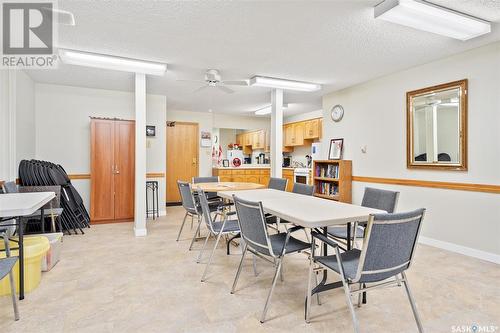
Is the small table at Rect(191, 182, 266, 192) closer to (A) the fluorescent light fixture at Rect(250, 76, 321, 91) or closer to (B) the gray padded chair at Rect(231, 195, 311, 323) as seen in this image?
(B) the gray padded chair at Rect(231, 195, 311, 323)

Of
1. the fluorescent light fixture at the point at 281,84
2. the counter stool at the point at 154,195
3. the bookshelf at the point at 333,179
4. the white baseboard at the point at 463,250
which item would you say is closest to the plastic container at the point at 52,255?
the counter stool at the point at 154,195

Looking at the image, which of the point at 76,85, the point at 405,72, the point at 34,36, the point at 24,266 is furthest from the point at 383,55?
the point at 76,85

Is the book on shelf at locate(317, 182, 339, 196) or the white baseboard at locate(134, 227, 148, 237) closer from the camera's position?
the white baseboard at locate(134, 227, 148, 237)

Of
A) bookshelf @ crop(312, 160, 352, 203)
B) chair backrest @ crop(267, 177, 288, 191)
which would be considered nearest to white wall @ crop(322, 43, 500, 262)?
bookshelf @ crop(312, 160, 352, 203)

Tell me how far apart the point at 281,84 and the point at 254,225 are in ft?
11.0

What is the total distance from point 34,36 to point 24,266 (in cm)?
239

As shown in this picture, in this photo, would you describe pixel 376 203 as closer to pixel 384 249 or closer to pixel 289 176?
pixel 384 249

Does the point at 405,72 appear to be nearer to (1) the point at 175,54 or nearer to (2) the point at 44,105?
(1) the point at 175,54

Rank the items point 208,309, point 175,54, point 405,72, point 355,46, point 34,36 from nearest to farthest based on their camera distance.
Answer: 1. point 208,309
2. point 34,36
3. point 355,46
4. point 175,54
5. point 405,72

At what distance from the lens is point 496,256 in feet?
10.4

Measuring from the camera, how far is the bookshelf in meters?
5.00

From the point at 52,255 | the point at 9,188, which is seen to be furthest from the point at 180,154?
the point at 52,255

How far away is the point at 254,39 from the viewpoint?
124 inches

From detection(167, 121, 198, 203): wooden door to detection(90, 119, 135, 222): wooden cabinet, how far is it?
6.43ft
